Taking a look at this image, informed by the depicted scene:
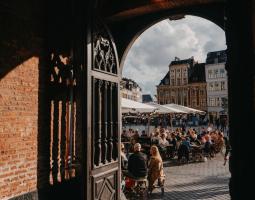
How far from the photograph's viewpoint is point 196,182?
9617mm

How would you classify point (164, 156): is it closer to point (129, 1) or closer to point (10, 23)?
point (129, 1)

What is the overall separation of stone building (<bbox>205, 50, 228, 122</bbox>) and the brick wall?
53.5 m

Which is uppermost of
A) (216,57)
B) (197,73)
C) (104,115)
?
(216,57)

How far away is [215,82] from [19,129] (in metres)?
55.9

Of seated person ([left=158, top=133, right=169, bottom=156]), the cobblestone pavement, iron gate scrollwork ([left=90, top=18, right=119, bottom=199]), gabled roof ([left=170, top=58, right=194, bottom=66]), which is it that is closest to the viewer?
iron gate scrollwork ([left=90, top=18, right=119, bottom=199])

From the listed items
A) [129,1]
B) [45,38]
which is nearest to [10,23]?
[45,38]

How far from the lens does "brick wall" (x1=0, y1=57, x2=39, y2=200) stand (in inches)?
194

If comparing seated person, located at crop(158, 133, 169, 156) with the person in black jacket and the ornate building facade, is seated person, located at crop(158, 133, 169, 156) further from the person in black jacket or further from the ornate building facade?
the ornate building facade

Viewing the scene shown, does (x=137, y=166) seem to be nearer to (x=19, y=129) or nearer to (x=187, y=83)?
(x=19, y=129)

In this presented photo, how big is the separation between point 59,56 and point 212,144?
1053 centimetres

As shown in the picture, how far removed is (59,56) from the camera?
19.7ft

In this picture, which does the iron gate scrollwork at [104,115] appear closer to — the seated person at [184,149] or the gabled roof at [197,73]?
the seated person at [184,149]

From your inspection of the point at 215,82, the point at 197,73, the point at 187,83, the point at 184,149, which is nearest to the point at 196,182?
the point at 184,149

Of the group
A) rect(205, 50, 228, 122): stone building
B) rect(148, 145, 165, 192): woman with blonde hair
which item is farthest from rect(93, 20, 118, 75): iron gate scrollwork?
rect(205, 50, 228, 122): stone building
